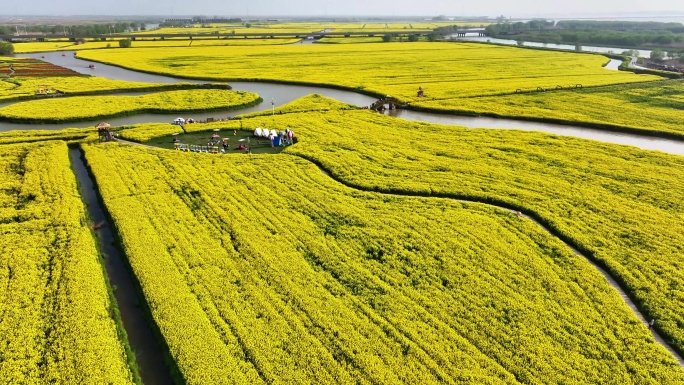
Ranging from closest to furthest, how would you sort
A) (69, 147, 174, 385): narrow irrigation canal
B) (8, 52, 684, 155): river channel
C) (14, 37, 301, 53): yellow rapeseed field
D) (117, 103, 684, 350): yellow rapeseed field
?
(69, 147, 174, 385): narrow irrigation canal < (117, 103, 684, 350): yellow rapeseed field < (8, 52, 684, 155): river channel < (14, 37, 301, 53): yellow rapeseed field

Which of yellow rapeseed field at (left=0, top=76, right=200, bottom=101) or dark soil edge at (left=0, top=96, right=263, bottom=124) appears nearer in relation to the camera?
dark soil edge at (left=0, top=96, right=263, bottom=124)

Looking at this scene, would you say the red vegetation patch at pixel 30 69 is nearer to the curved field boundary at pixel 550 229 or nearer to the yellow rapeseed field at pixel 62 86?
the yellow rapeseed field at pixel 62 86

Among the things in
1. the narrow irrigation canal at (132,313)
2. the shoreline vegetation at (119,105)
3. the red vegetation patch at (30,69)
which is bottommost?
the narrow irrigation canal at (132,313)

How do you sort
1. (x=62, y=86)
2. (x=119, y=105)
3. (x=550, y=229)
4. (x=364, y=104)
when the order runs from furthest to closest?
(x=62, y=86), (x=364, y=104), (x=119, y=105), (x=550, y=229)

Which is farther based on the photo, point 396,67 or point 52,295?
point 396,67

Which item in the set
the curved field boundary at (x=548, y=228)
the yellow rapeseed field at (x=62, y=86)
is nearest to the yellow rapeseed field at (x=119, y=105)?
the yellow rapeseed field at (x=62, y=86)

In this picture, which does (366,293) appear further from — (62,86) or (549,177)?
(62,86)

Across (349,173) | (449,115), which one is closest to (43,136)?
(349,173)

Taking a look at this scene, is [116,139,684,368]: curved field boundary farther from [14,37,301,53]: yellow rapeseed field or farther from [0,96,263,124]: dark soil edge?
[14,37,301,53]: yellow rapeseed field

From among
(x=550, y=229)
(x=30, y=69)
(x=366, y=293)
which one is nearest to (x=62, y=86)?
(x=30, y=69)

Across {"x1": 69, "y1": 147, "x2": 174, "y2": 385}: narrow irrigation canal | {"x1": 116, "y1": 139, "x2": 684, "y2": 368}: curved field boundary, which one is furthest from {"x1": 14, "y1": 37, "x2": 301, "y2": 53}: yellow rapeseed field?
{"x1": 69, "y1": 147, "x2": 174, "y2": 385}: narrow irrigation canal
